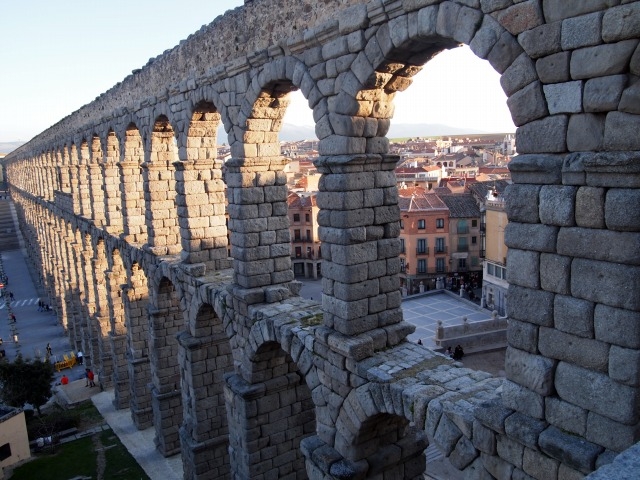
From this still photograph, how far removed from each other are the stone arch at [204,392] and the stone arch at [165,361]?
230cm

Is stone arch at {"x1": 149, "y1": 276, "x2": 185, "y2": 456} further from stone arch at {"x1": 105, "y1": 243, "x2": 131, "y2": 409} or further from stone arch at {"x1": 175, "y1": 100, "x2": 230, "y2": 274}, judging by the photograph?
stone arch at {"x1": 105, "y1": 243, "x2": 131, "y2": 409}

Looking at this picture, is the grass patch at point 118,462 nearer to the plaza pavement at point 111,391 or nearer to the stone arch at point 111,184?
the plaza pavement at point 111,391

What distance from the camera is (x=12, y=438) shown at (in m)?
18.4

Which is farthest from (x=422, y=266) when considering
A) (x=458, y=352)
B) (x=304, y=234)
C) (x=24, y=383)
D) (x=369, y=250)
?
(x=369, y=250)

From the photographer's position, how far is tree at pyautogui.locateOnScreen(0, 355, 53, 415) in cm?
2045

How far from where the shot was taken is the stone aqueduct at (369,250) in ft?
16.0

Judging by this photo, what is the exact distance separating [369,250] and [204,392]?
726 centimetres

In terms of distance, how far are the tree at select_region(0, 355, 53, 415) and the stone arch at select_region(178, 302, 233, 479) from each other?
9319 mm

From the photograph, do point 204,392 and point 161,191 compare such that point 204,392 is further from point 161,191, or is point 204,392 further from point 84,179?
point 84,179

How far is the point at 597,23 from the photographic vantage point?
473cm

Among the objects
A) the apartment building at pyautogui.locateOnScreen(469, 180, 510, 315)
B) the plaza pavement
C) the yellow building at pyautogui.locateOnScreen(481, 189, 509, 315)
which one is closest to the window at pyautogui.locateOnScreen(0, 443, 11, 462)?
the plaza pavement

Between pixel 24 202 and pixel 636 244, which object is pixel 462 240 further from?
pixel 24 202

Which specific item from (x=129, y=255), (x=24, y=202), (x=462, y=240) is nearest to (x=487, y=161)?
(x=462, y=240)

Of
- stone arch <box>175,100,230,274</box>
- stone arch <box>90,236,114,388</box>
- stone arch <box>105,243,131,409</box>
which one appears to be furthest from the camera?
stone arch <box>90,236,114,388</box>
